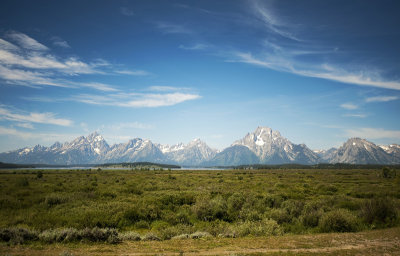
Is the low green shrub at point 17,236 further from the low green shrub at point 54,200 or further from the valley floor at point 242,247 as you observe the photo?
the low green shrub at point 54,200

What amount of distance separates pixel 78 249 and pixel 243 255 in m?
9.20

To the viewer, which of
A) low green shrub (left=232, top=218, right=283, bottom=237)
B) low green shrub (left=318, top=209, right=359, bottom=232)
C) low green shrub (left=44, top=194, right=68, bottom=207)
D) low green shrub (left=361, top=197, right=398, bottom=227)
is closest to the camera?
low green shrub (left=232, top=218, right=283, bottom=237)

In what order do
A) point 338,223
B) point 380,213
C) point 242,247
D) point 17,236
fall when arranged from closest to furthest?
point 242,247, point 17,236, point 338,223, point 380,213

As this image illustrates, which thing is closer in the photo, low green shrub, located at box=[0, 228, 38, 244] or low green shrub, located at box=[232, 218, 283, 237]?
low green shrub, located at box=[0, 228, 38, 244]

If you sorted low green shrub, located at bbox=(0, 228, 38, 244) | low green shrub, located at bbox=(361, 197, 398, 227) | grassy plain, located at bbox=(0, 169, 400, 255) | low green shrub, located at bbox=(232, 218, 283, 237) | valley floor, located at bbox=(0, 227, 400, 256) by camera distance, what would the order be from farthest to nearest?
low green shrub, located at bbox=(361, 197, 398, 227) < low green shrub, located at bbox=(232, 218, 283, 237) < low green shrub, located at bbox=(0, 228, 38, 244) < grassy plain, located at bbox=(0, 169, 400, 255) < valley floor, located at bbox=(0, 227, 400, 256)

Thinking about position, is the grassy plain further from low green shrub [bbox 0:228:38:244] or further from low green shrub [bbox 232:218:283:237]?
low green shrub [bbox 0:228:38:244]

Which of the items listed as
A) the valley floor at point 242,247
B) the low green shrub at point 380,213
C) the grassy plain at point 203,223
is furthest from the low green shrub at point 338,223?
the valley floor at point 242,247

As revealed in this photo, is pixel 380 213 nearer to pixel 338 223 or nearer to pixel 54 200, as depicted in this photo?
pixel 338 223

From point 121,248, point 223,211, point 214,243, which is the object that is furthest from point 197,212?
point 121,248

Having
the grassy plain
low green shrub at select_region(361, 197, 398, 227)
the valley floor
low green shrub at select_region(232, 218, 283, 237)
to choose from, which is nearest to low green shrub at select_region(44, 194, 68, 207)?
the grassy plain

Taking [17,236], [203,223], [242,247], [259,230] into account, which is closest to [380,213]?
[259,230]

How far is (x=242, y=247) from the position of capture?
1314 centimetres

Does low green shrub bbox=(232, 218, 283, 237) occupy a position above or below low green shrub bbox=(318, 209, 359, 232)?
below

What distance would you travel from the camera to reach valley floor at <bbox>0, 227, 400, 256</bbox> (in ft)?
39.2
